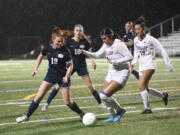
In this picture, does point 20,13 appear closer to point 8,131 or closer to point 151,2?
point 151,2

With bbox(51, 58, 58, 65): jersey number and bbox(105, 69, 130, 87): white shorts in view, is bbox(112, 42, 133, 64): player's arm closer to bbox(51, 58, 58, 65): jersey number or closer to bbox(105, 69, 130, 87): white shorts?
bbox(105, 69, 130, 87): white shorts

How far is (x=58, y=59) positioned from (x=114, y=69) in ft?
3.67

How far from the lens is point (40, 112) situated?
9.66m

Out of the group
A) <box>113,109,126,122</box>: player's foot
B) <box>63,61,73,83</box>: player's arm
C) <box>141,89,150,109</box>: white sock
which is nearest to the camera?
<box>63,61,73,83</box>: player's arm

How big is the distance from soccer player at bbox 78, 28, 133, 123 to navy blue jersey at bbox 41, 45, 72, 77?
0.76m

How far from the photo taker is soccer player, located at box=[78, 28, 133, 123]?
26.0 feet

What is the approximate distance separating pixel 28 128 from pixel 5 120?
45.2 inches

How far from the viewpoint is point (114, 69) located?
325 inches

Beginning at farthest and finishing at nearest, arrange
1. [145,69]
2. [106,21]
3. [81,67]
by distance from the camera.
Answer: [106,21], [81,67], [145,69]

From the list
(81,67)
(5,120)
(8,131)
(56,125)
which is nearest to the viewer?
(8,131)

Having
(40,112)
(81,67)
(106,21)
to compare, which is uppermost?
(106,21)

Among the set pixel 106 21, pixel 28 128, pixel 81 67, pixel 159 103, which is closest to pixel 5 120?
pixel 28 128

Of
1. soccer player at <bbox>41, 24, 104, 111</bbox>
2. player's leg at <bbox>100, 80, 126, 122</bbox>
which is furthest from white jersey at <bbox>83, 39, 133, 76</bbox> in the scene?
soccer player at <bbox>41, 24, 104, 111</bbox>

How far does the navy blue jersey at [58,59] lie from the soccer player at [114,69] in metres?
0.76
